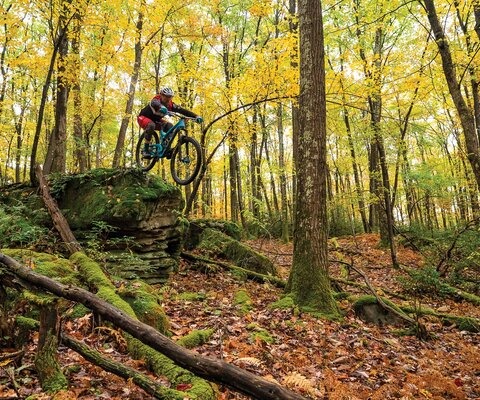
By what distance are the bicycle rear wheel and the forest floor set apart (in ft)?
9.66

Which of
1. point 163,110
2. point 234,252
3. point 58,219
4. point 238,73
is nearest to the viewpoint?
point 58,219

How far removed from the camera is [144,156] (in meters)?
9.33

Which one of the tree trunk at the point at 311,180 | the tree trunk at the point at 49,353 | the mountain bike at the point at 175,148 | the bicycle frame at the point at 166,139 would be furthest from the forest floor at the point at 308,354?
the bicycle frame at the point at 166,139

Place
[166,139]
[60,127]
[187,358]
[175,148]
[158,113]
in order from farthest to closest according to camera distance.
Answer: [60,127] < [166,139] < [175,148] < [158,113] < [187,358]

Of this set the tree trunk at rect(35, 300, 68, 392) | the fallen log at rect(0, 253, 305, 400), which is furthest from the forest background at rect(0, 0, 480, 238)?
the tree trunk at rect(35, 300, 68, 392)

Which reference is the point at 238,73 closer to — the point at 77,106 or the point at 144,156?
the point at 77,106

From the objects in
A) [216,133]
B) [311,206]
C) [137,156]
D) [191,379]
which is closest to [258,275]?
[311,206]

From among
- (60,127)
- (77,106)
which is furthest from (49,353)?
(77,106)

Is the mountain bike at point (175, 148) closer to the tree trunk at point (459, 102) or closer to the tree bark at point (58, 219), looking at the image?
the tree bark at point (58, 219)

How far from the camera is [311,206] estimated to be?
7422 millimetres

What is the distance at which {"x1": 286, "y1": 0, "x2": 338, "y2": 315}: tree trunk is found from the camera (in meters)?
7.42

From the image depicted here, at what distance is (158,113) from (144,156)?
1194mm

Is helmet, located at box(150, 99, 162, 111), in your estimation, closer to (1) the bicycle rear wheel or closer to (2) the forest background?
(1) the bicycle rear wheel

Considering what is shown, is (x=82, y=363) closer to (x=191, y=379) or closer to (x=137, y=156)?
(x=191, y=379)
